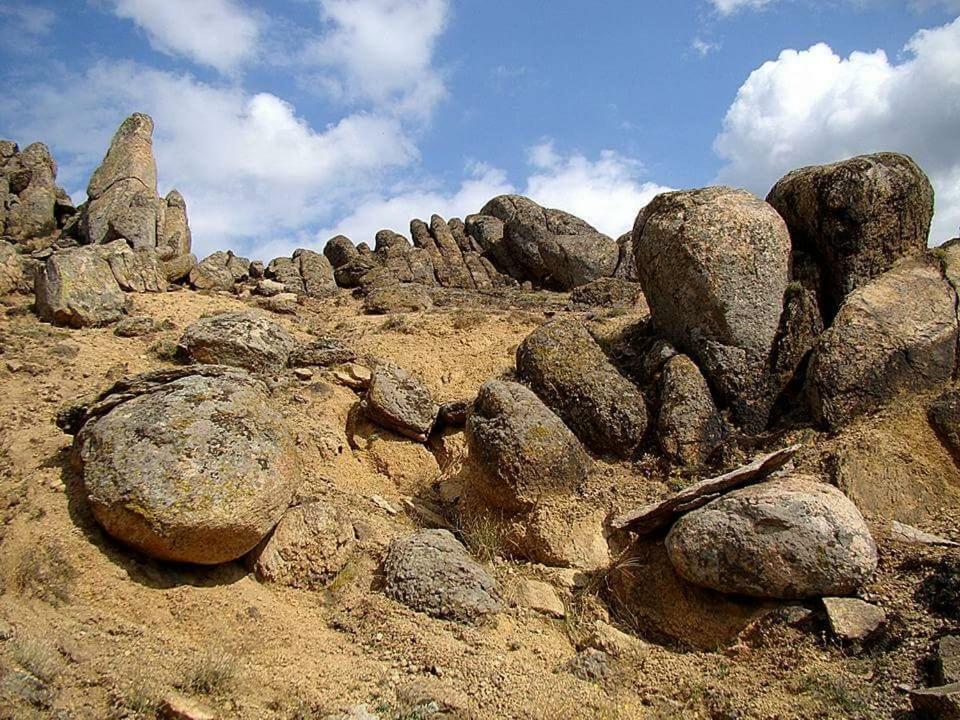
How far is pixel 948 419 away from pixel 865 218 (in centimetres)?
339

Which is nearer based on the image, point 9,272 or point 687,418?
point 687,418

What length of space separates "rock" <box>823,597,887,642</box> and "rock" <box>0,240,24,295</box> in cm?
1573

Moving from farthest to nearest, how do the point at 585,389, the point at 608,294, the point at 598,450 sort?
the point at 608,294 → the point at 585,389 → the point at 598,450

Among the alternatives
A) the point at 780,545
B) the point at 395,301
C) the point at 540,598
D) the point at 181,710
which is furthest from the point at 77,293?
the point at 780,545

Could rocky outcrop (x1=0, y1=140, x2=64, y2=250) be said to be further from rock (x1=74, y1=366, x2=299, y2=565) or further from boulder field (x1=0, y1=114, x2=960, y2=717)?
rock (x1=74, y1=366, x2=299, y2=565)

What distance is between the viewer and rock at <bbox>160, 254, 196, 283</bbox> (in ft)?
60.2

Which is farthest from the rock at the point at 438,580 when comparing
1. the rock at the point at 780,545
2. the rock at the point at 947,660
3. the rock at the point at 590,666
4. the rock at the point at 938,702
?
the rock at the point at 947,660

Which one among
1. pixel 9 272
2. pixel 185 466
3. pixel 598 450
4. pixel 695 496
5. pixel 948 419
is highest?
pixel 9 272

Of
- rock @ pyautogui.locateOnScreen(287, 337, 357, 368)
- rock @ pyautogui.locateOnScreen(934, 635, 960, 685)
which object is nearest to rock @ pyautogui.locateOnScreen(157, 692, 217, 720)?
rock @ pyautogui.locateOnScreen(934, 635, 960, 685)

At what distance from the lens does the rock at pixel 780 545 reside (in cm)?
653

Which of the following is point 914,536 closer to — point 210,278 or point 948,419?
point 948,419

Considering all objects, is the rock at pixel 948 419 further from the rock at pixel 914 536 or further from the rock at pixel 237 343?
the rock at pixel 237 343

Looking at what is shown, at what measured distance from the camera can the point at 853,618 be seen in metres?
6.30

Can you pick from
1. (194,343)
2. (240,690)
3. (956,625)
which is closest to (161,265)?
(194,343)
